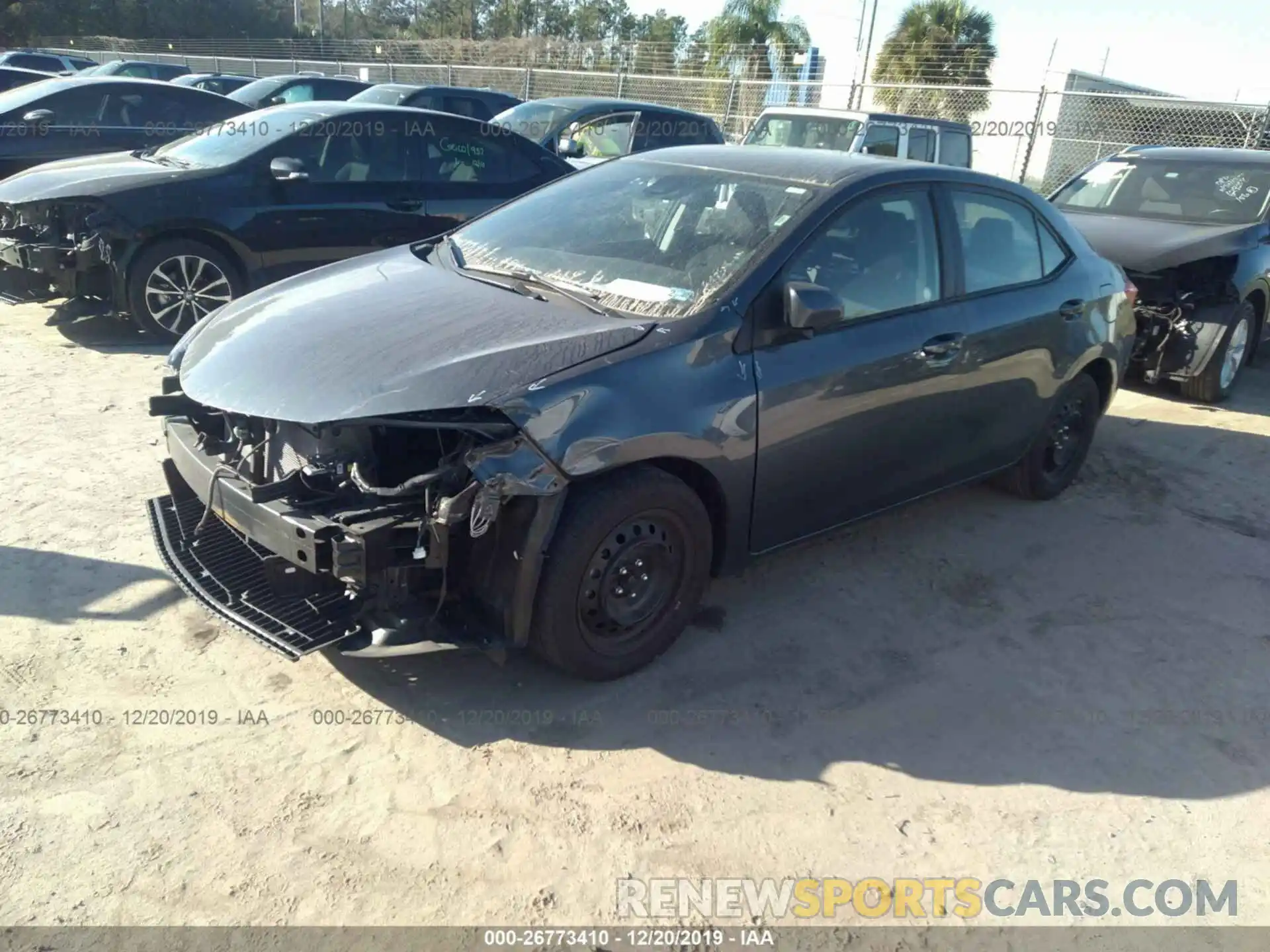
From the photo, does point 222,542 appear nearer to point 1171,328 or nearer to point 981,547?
point 981,547

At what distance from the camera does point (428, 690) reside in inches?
128

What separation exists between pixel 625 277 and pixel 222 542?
171cm

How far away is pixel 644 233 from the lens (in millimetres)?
3785

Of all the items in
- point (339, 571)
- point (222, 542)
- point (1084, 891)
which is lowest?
point (1084, 891)

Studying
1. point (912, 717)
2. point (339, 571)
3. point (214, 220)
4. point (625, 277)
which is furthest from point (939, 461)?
point (214, 220)

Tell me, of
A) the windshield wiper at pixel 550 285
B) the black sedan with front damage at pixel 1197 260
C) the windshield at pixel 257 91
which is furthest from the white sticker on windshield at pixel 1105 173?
the windshield at pixel 257 91

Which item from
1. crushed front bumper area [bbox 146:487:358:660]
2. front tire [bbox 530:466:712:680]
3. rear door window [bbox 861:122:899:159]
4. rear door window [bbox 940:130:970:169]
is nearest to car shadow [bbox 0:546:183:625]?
crushed front bumper area [bbox 146:487:358:660]

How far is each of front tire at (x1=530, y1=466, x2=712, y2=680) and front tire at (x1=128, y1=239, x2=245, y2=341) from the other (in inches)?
186

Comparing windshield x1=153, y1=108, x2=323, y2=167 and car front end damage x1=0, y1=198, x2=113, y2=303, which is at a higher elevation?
windshield x1=153, y1=108, x2=323, y2=167

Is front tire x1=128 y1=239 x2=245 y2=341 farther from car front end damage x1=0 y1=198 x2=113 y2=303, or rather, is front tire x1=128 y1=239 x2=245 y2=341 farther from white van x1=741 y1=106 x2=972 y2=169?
white van x1=741 y1=106 x2=972 y2=169

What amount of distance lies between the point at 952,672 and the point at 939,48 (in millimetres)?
27114

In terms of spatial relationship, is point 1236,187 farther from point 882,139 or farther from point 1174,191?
point 882,139

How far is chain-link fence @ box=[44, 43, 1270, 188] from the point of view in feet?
53.2

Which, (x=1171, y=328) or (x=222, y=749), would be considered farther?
(x=1171, y=328)
